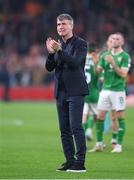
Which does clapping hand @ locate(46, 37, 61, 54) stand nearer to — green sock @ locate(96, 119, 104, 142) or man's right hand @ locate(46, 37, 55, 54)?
man's right hand @ locate(46, 37, 55, 54)

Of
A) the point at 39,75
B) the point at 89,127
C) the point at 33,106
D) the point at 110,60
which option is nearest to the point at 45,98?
the point at 39,75

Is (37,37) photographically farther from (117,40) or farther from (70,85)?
(70,85)

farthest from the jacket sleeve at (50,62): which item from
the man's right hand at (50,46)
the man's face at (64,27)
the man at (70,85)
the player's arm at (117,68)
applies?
the player's arm at (117,68)

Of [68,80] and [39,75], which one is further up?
[68,80]

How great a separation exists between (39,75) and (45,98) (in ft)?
3.81

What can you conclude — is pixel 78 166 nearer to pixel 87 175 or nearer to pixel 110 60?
pixel 87 175

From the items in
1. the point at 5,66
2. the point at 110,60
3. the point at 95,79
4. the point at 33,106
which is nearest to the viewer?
the point at 110,60

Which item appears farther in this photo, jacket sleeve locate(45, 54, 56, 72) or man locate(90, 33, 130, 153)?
man locate(90, 33, 130, 153)

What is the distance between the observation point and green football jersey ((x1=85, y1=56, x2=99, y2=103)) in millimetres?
19250

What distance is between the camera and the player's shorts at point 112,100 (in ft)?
56.1

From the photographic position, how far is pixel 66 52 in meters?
13.0

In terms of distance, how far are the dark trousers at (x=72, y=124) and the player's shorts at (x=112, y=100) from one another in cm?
369

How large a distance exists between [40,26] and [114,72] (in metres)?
23.1

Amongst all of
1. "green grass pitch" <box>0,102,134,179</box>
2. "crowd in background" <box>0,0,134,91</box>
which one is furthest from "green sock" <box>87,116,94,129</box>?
"crowd in background" <box>0,0,134,91</box>
